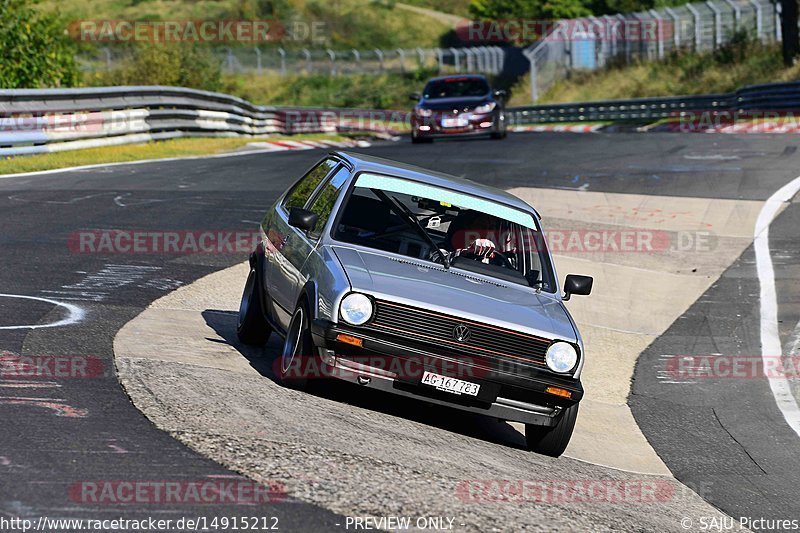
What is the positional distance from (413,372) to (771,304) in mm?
6869

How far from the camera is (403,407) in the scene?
8.33 meters

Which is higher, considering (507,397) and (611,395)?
(507,397)

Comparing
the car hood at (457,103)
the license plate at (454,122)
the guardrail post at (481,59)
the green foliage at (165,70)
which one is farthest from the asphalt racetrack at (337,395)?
the guardrail post at (481,59)

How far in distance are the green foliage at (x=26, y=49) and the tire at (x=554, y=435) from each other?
21.7 meters

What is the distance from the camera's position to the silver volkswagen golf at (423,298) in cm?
739

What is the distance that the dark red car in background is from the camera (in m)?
29.0

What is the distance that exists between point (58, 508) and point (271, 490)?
945mm

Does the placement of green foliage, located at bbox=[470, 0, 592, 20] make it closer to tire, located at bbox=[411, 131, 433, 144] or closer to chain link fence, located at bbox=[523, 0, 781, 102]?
chain link fence, located at bbox=[523, 0, 781, 102]

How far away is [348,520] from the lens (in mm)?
5340

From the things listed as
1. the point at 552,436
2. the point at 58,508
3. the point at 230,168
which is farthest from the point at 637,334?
the point at 230,168

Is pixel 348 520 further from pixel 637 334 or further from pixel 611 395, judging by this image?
pixel 637 334

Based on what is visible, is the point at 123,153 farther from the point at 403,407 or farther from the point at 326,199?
the point at 403,407

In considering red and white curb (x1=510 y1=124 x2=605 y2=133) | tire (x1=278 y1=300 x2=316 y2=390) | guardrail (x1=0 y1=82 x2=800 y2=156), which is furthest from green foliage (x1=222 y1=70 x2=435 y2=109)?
tire (x1=278 y1=300 x2=316 y2=390)

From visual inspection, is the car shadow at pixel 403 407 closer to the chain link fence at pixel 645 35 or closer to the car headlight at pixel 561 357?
the car headlight at pixel 561 357
